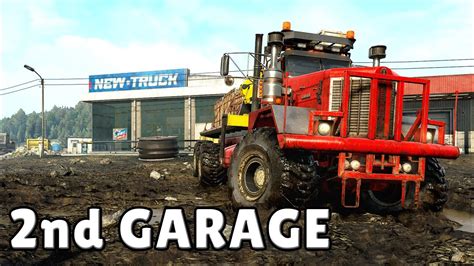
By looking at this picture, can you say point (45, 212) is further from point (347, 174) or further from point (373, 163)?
point (373, 163)

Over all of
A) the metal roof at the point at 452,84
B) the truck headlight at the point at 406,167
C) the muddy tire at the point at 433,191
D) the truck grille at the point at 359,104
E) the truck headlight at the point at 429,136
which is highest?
the metal roof at the point at 452,84

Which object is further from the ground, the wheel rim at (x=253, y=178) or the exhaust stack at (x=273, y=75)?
the exhaust stack at (x=273, y=75)


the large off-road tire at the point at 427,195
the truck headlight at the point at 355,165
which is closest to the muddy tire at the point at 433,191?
the large off-road tire at the point at 427,195

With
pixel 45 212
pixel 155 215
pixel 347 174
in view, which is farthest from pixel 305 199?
pixel 45 212

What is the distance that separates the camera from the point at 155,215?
18.6 feet

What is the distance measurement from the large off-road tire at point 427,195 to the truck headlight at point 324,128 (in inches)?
63.3

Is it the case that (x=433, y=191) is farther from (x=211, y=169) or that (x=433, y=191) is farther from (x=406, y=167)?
(x=211, y=169)

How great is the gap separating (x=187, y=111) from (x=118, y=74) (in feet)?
31.2

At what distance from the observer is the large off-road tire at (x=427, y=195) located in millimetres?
5852

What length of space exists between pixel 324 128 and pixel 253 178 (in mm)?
1319

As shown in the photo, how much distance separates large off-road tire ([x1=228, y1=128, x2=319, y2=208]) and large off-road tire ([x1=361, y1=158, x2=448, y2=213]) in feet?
5.05

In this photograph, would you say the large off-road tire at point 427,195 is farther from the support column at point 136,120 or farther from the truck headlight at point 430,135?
the support column at point 136,120

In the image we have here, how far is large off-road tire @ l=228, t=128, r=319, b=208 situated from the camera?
4984mm

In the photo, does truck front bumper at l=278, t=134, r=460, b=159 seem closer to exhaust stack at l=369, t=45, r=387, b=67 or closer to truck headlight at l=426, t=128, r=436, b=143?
truck headlight at l=426, t=128, r=436, b=143
